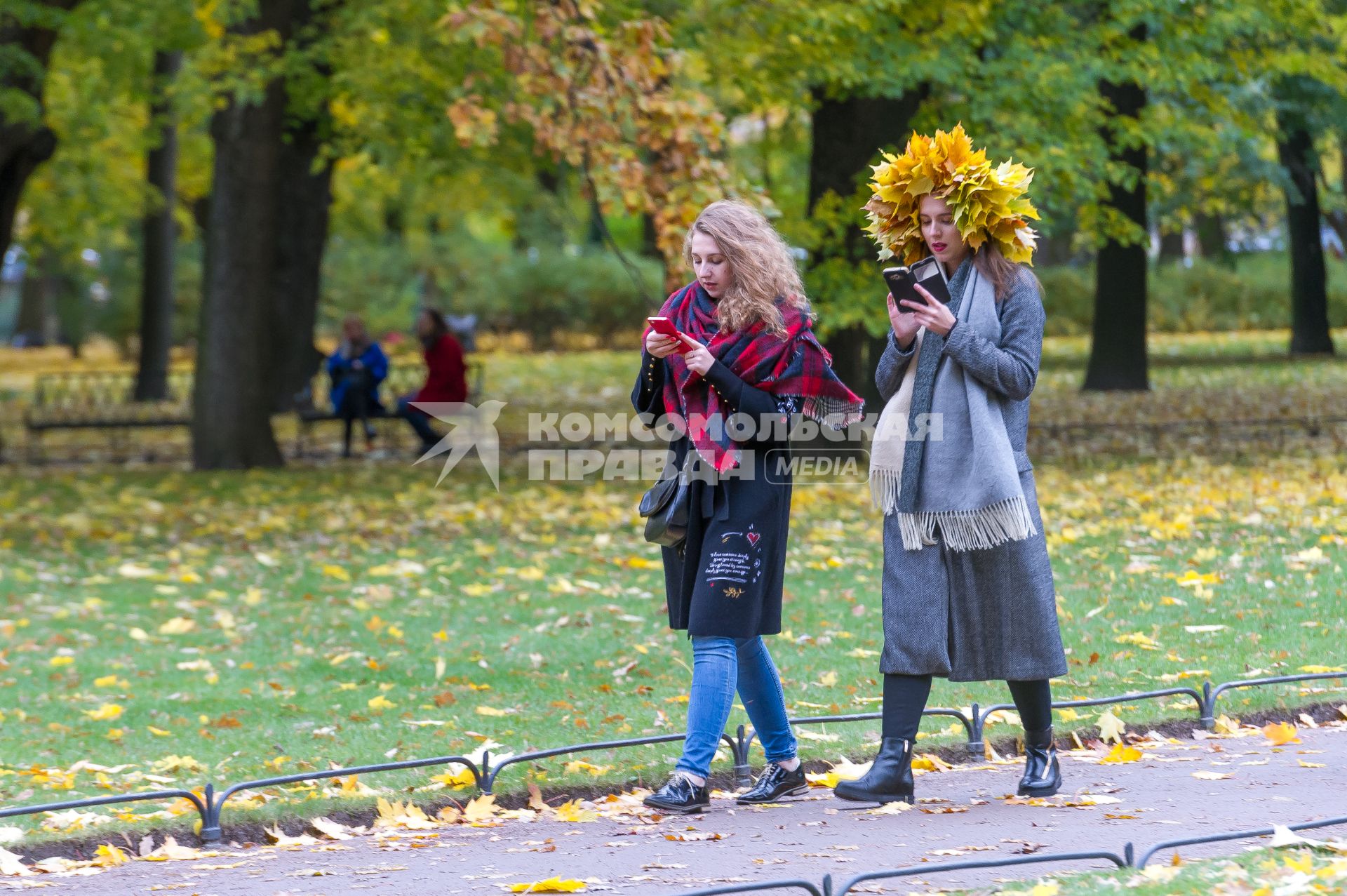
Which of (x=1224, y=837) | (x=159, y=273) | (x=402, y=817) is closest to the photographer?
(x=1224, y=837)

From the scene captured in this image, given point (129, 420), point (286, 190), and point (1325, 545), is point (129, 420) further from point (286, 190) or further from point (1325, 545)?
point (1325, 545)

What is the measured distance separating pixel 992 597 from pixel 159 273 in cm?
2558

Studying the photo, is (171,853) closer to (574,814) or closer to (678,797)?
(574,814)

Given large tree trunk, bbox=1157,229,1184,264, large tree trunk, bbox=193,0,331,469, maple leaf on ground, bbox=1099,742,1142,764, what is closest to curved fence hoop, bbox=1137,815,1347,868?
maple leaf on ground, bbox=1099,742,1142,764

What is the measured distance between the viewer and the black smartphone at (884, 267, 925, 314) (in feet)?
16.1

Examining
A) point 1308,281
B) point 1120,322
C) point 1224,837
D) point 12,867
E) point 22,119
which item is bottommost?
point 12,867

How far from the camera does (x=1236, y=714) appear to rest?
6.19 m

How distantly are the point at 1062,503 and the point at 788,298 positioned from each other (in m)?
7.76

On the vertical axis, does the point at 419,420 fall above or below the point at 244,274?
below

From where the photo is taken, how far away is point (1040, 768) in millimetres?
5168

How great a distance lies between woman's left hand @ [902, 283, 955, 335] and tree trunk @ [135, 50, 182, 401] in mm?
23934

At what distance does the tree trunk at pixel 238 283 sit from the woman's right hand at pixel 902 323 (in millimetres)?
12465

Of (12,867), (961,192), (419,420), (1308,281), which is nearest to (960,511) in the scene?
(961,192)

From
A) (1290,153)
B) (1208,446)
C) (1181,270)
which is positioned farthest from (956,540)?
(1181,270)
